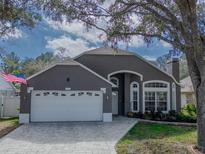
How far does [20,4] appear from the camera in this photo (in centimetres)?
847

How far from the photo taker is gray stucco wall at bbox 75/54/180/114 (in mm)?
23422

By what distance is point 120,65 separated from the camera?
77.5 feet

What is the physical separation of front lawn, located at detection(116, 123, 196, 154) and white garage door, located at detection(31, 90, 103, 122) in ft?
16.1

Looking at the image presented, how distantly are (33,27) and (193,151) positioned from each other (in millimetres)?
7828

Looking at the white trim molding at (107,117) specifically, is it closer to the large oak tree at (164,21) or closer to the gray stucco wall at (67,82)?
the gray stucco wall at (67,82)

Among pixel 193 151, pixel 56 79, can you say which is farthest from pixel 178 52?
pixel 56 79

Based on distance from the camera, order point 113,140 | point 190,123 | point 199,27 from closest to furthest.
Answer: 1. point 199,27
2. point 113,140
3. point 190,123

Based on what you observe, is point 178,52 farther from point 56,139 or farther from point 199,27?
point 56,139

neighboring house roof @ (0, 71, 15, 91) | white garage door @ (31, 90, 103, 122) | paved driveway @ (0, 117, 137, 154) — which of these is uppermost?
neighboring house roof @ (0, 71, 15, 91)

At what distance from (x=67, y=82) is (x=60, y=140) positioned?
789cm

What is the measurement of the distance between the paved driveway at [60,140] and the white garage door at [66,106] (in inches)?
110

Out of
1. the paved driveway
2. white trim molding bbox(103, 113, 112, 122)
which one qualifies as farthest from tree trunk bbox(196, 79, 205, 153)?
white trim molding bbox(103, 113, 112, 122)

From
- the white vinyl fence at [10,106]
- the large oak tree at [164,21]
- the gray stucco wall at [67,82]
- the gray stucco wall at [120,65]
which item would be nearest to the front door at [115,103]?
the gray stucco wall at [120,65]

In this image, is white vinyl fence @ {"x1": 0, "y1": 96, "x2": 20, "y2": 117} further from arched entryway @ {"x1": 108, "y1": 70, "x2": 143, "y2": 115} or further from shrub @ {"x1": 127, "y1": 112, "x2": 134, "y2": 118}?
shrub @ {"x1": 127, "y1": 112, "x2": 134, "y2": 118}
